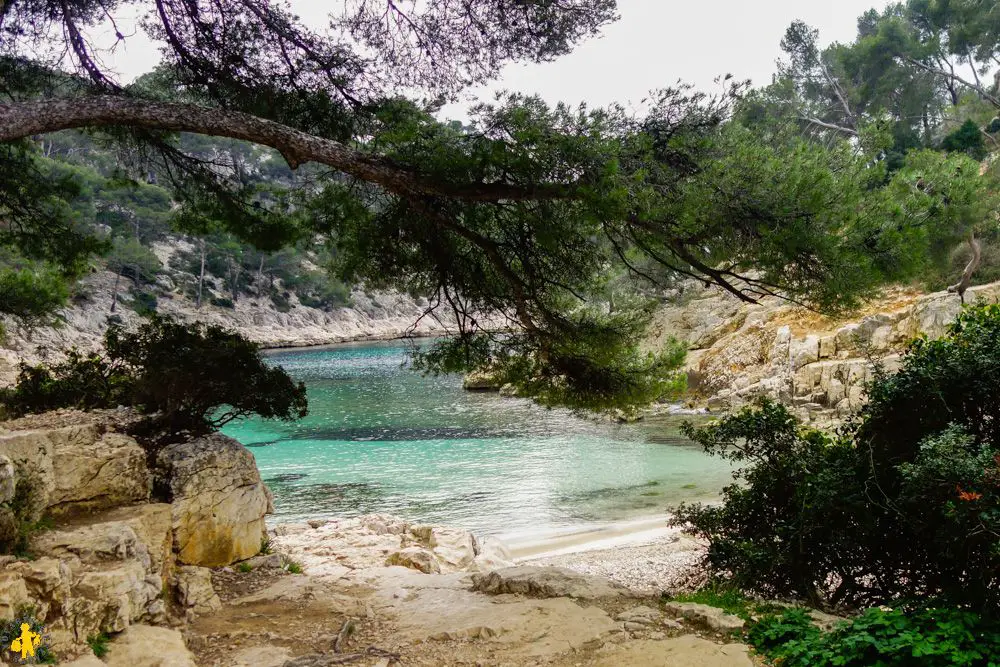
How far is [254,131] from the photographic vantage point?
5094mm

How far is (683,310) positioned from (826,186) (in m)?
Answer: 26.0

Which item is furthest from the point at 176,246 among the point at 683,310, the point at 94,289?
the point at 683,310

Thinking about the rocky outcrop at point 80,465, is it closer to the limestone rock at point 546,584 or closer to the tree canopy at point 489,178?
the tree canopy at point 489,178

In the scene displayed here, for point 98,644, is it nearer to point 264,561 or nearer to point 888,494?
point 264,561

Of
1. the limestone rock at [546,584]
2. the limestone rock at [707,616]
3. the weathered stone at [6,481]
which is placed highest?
the weathered stone at [6,481]

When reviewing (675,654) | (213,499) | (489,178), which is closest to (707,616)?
(675,654)

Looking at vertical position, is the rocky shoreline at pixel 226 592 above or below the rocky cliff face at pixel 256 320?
below

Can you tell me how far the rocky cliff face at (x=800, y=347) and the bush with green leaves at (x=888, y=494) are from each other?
30.5 feet

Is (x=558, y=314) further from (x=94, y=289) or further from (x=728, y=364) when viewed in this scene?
(x=94, y=289)

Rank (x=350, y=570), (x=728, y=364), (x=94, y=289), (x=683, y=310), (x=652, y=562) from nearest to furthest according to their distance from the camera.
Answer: (x=350, y=570), (x=652, y=562), (x=728, y=364), (x=683, y=310), (x=94, y=289)

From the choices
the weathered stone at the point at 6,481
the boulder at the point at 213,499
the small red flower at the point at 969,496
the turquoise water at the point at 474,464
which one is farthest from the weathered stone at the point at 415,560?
the small red flower at the point at 969,496

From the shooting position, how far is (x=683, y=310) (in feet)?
100.0

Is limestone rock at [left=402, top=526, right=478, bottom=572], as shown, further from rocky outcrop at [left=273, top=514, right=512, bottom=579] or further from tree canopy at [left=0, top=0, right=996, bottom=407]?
tree canopy at [left=0, top=0, right=996, bottom=407]

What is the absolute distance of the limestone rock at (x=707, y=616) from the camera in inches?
182
